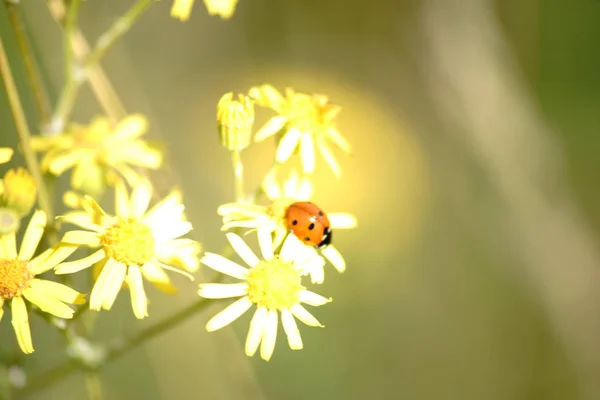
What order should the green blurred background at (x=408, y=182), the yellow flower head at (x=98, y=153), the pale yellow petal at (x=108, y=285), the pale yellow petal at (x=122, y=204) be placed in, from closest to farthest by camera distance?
the pale yellow petal at (x=108, y=285)
the pale yellow petal at (x=122, y=204)
the yellow flower head at (x=98, y=153)
the green blurred background at (x=408, y=182)

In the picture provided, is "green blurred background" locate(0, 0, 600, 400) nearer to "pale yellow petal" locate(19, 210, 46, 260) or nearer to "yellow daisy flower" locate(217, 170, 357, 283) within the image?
"yellow daisy flower" locate(217, 170, 357, 283)

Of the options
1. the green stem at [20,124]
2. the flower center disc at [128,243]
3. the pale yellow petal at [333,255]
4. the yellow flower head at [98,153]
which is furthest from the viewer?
the yellow flower head at [98,153]

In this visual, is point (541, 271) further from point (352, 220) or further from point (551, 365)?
point (352, 220)

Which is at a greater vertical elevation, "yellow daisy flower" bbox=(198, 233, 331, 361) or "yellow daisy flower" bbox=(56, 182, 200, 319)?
"yellow daisy flower" bbox=(56, 182, 200, 319)

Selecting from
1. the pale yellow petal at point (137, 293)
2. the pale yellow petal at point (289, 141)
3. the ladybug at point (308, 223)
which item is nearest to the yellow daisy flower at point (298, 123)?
the pale yellow petal at point (289, 141)

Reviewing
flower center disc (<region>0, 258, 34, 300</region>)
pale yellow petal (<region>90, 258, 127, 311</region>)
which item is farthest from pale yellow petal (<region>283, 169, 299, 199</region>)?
flower center disc (<region>0, 258, 34, 300</region>)

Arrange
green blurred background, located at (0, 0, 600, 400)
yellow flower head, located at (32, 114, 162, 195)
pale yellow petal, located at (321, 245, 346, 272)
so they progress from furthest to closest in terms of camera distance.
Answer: green blurred background, located at (0, 0, 600, 400), yellow flower head, located at (32, 114, 162, 195), pale yellow petal, located at (321, 245, 346, 272)

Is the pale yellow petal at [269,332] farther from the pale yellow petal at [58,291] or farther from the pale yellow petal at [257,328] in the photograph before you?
the pale yellow petal at [58,291]

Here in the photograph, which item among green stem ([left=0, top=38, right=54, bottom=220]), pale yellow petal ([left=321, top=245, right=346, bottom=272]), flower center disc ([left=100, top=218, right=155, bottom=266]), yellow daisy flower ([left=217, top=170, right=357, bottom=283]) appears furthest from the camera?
pale yellow petal ([left=321, top=245, right=346, bottom=272])
